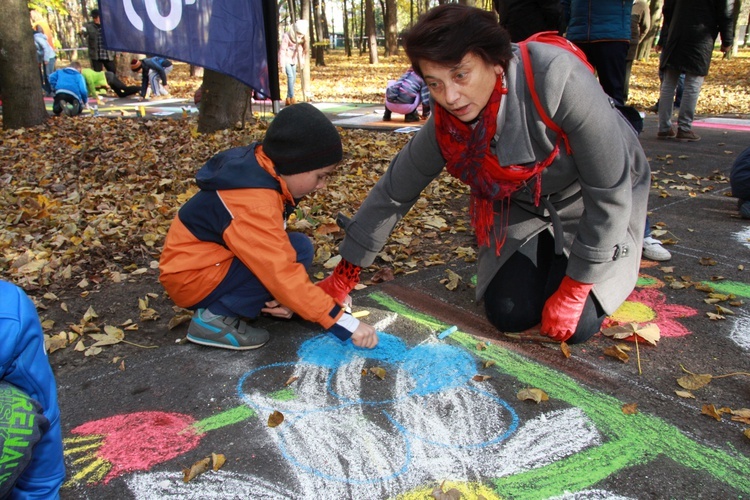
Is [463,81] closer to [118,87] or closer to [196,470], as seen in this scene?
[196,470]

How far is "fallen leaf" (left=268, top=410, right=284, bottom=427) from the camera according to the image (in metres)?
1.98

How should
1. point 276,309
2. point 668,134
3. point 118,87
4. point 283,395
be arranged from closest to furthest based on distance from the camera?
point 283,395 < point 276,309 < point 668,134 < point 118,87

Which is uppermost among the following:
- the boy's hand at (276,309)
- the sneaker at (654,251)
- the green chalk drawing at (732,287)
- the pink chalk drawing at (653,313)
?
the sneaker at (654,251)

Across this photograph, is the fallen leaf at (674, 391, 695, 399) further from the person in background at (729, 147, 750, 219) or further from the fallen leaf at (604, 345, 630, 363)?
the person in background at (729, 147, 750, 219)

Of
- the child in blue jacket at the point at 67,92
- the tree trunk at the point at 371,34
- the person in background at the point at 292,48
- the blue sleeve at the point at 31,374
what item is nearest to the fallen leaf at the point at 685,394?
the blue sleeve at the point at 31,374

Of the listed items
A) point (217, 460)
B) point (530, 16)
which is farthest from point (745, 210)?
point (217, 460)

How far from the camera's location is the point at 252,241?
2.16 m

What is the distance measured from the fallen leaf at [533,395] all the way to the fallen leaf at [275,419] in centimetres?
86

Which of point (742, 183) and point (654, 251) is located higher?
point (742, 183)

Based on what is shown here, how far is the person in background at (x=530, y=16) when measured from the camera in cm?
441

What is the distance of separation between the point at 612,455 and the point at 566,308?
0.69m

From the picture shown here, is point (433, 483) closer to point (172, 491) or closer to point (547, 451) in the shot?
point (547, 451)

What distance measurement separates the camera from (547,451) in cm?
183

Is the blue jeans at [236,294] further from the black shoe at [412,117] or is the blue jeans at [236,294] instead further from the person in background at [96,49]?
the person in background at [96,49]
